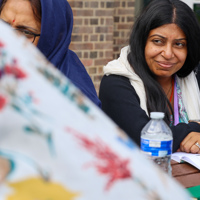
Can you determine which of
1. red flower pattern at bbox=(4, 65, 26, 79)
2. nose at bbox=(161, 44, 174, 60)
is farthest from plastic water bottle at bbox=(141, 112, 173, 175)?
red flower pattern at bbox=(4, 65, 26, 79)

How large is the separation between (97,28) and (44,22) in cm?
259

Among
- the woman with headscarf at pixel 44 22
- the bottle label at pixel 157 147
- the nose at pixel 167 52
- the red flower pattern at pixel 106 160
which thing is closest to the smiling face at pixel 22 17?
the woman with headscarf at pixel 44 22

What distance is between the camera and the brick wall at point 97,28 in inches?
181

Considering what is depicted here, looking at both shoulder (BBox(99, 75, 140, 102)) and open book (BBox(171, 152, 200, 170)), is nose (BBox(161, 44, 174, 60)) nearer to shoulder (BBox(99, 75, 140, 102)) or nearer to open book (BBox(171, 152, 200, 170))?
shoulder (BBox(99, 75, 140, 102))

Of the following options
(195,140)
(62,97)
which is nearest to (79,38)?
(195,140)

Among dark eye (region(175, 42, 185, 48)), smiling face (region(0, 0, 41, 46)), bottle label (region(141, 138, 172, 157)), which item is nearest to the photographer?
bottle label (region(141, 138, 172, 157))

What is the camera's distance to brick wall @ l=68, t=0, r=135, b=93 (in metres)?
4.59

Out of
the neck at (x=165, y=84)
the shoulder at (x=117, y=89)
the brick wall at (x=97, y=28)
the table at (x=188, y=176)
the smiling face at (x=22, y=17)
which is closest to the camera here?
the table at (x=188, y=176)

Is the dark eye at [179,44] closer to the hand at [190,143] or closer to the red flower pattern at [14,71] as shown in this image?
the hand at [190,143]

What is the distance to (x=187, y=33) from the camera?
111 inches

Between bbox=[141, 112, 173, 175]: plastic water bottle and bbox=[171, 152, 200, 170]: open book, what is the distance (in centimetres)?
21

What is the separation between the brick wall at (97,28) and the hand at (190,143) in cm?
227

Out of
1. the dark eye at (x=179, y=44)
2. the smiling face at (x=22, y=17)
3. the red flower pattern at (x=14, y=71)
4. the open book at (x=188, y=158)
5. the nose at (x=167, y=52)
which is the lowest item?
the open book at (x=188, y=158)

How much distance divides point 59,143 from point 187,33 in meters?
2.36
